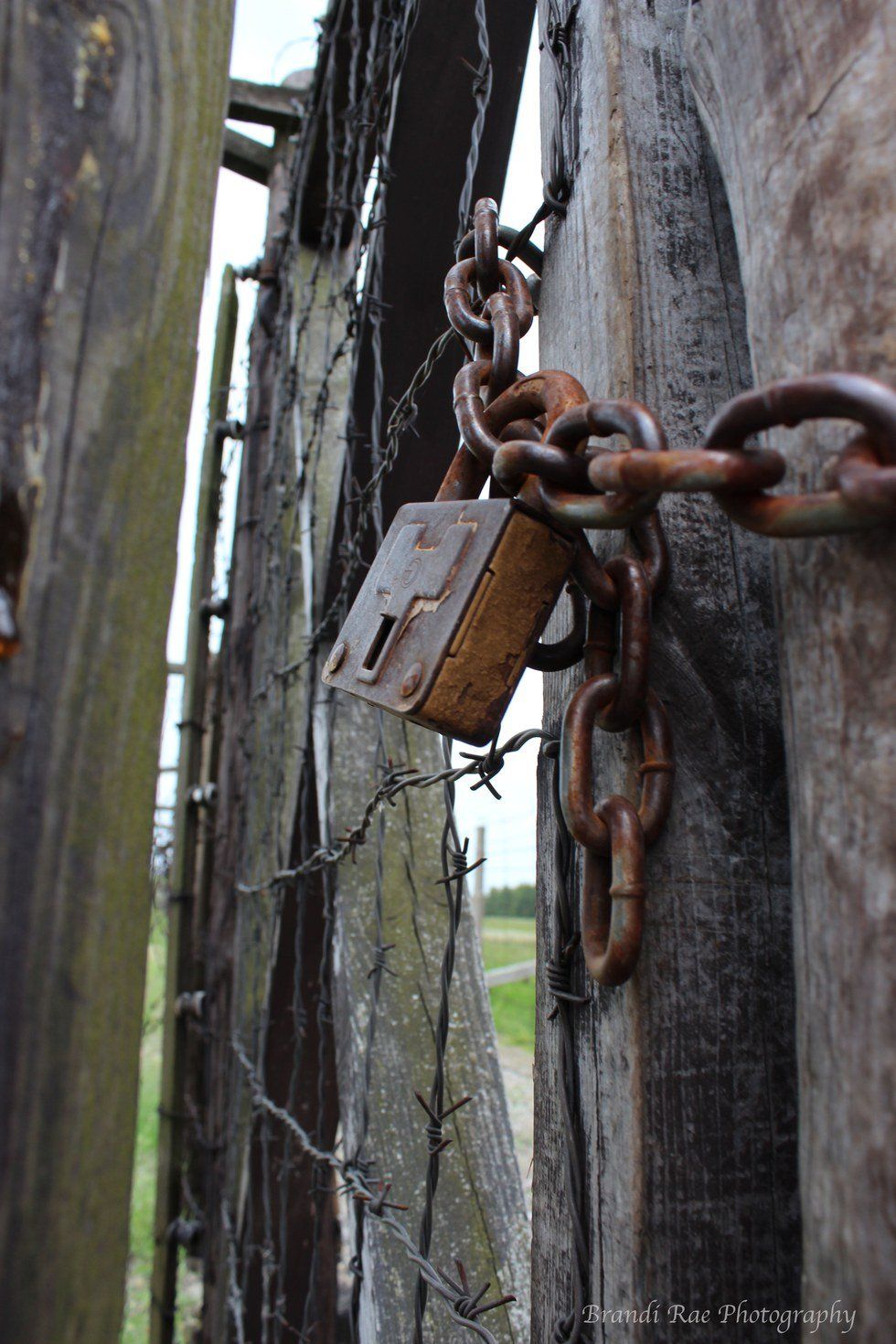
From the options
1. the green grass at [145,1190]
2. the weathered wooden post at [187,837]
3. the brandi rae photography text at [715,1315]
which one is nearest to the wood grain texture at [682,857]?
the brandi rae photography text at [715,1315]

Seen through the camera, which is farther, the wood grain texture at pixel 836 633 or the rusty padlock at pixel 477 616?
the rusty padlock at pixel 477 616

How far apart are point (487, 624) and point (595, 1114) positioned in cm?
33

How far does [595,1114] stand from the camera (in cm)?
59

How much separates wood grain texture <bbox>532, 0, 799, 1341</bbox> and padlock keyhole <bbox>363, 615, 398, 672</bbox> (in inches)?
5.7

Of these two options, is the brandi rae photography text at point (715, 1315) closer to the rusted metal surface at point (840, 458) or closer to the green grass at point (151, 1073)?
the rusted metal surface at point (840, 458)

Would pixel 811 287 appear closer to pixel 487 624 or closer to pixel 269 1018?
pixel 487 624

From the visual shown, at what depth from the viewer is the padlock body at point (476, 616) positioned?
0.61 meters

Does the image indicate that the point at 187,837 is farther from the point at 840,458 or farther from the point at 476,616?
the point at 840,458

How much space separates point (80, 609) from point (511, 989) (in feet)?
29.6

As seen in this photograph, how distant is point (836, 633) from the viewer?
1.45ft

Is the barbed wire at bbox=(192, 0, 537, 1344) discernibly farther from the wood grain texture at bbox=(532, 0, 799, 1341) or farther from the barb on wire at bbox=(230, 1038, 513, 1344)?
the wood grain texture at bbox=(532, 0, 799, 1341)

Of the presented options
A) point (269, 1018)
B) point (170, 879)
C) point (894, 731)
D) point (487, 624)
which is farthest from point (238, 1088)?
point (894, 731)

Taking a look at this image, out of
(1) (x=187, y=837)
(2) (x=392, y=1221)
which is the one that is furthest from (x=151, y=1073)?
(2) (x=392, y=1221)

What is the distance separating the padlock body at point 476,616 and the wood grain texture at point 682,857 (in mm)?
83
